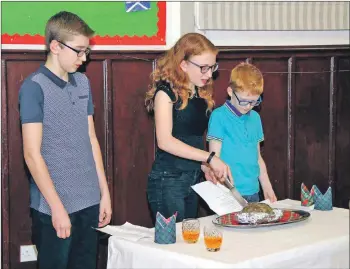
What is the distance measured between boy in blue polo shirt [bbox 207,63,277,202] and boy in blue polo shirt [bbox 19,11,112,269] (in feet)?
2.17

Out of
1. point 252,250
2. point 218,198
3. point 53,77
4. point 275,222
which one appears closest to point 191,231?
point 252,250

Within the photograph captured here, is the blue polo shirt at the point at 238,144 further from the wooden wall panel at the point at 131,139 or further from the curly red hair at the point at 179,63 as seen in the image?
the wooden wall panel at the point at 131,139

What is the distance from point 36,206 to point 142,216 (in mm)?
1363

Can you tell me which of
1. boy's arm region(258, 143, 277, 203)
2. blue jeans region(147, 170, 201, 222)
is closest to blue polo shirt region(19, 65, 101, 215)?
blue jeans region(147, 170, 201, 222)

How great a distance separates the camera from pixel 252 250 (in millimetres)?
2350

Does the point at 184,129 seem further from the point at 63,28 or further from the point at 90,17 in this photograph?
the point at 90,17

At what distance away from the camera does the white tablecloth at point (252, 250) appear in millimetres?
2277

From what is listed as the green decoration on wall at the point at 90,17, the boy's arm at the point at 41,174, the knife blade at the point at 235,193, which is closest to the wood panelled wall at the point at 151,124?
the green decoration on wall at the point at 90,17

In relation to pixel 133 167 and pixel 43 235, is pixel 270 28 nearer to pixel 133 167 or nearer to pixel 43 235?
pixel 133 167

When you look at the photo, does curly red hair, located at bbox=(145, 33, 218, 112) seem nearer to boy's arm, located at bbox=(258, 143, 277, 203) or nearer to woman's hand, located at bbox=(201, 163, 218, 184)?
woman's hand, located at bbox=(201, 163, 218, 184)

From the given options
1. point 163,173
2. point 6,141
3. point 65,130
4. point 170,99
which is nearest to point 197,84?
point 170,99

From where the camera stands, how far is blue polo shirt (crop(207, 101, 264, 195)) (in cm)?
330

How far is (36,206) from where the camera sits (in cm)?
286

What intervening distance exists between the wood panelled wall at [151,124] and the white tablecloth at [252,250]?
55.9 inches
